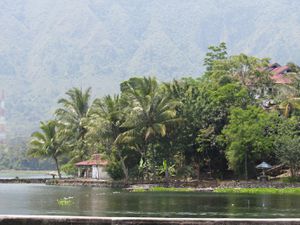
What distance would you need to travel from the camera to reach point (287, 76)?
64.6 meters

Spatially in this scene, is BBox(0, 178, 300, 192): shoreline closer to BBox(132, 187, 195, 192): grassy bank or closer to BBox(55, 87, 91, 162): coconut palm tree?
BBox(132, 187, 195, 192): grassy bank

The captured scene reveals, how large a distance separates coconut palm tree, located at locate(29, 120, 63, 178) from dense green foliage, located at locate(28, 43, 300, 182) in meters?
8.35

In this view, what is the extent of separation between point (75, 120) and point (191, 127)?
648 inches

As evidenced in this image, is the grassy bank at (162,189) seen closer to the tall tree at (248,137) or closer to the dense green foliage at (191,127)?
the dense green foliage at (191,127)

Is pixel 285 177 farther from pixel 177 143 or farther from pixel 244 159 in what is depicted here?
pixel 177 143

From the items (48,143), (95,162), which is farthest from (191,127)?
(48,143)

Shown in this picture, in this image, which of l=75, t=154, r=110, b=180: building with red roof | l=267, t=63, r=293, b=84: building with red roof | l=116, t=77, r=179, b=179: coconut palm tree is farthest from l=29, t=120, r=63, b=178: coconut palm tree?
l=267, t=63, r=293, b=84: building with red roof

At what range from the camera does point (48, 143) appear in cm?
6750

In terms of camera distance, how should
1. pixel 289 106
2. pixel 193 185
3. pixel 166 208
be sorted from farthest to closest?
pixel 289 106
pixel 193 185
pixel 166 208

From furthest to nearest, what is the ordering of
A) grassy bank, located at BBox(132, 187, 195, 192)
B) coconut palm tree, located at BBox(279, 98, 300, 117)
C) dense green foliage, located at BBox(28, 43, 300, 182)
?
1. coconut palm tree, located at BBox(279, 98, 300, 117)
2. dense green foliage, located at BBox(28, 43, 300, 182)
3. grassy bank, located at BBox(132, 187, 195, 192)

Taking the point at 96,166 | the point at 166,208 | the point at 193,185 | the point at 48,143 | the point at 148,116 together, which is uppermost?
the point at 148,116

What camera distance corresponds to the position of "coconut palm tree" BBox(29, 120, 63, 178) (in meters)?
67.5

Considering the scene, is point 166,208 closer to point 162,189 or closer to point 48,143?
point 162,189

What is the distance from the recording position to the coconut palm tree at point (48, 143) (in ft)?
221
